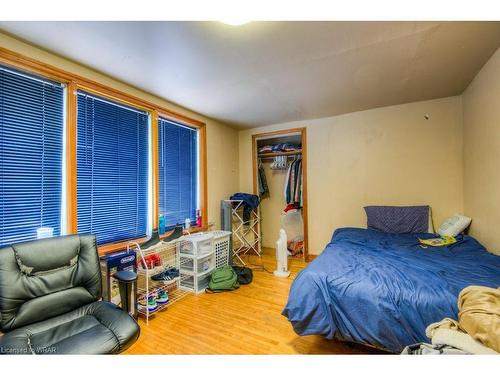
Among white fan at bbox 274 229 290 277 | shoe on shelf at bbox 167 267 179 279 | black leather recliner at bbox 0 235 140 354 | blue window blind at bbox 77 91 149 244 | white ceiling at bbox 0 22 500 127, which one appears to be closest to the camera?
black leather recliner at bbox 0 235 140 354

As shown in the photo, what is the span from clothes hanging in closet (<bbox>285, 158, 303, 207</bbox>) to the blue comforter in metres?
1.99

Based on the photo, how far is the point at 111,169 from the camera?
7.48ft

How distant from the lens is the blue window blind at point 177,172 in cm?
287

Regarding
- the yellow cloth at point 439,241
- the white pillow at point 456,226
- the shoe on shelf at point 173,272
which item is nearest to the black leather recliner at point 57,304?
the shoe on shelf at point 173,272

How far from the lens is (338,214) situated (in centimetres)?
353

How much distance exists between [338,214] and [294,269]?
1.10 metres

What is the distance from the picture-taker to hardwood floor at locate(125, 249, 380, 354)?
167 centimetres

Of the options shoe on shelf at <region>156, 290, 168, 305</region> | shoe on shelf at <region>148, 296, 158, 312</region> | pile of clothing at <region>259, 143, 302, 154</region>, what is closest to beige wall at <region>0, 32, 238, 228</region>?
pile of clothing at <region>259, 143, 302, 154</region>

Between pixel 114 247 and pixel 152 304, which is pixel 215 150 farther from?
pixel 152 304

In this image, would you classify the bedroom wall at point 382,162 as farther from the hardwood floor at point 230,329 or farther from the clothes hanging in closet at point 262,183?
the hardwood floor at point 230,329

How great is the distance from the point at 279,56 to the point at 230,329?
2.36 metres

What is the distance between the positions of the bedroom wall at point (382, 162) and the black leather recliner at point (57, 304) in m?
3.05

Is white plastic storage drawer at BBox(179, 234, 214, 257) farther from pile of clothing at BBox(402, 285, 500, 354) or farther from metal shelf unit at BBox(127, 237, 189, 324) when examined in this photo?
pile of clothing at BBox(402, 285, 500, 354)
